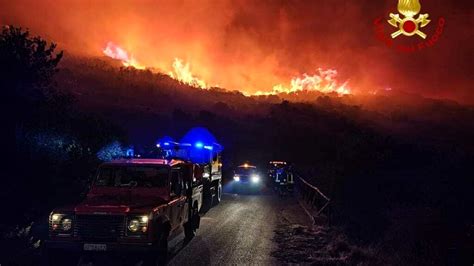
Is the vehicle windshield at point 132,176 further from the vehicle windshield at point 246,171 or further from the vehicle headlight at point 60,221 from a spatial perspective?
the vehicle windshield at point 246,171

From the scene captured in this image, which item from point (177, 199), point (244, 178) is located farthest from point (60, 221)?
point (244, 178)

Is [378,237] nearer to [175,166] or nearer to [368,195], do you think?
[175,166]

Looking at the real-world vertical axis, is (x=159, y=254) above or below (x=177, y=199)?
below

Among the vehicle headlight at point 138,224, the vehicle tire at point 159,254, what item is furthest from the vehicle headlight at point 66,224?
the vehicle tire at point 159,254

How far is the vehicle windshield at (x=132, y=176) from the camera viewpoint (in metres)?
11.4

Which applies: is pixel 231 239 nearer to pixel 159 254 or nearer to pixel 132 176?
pixel 132 176

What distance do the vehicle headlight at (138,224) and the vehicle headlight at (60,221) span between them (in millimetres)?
1201

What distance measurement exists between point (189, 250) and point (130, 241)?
3.13 metres

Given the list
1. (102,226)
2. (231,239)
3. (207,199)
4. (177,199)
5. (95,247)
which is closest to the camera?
(95,247)

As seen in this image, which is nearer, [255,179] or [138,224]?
[138,224]

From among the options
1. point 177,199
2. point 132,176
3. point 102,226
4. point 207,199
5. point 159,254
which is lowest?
point 159,254

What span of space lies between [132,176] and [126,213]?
2326mm

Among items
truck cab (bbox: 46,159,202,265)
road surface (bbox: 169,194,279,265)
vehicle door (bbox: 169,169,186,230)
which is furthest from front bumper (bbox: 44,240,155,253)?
vehicle door (bbox: 169,169,186,230)

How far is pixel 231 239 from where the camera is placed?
14.0 meters
